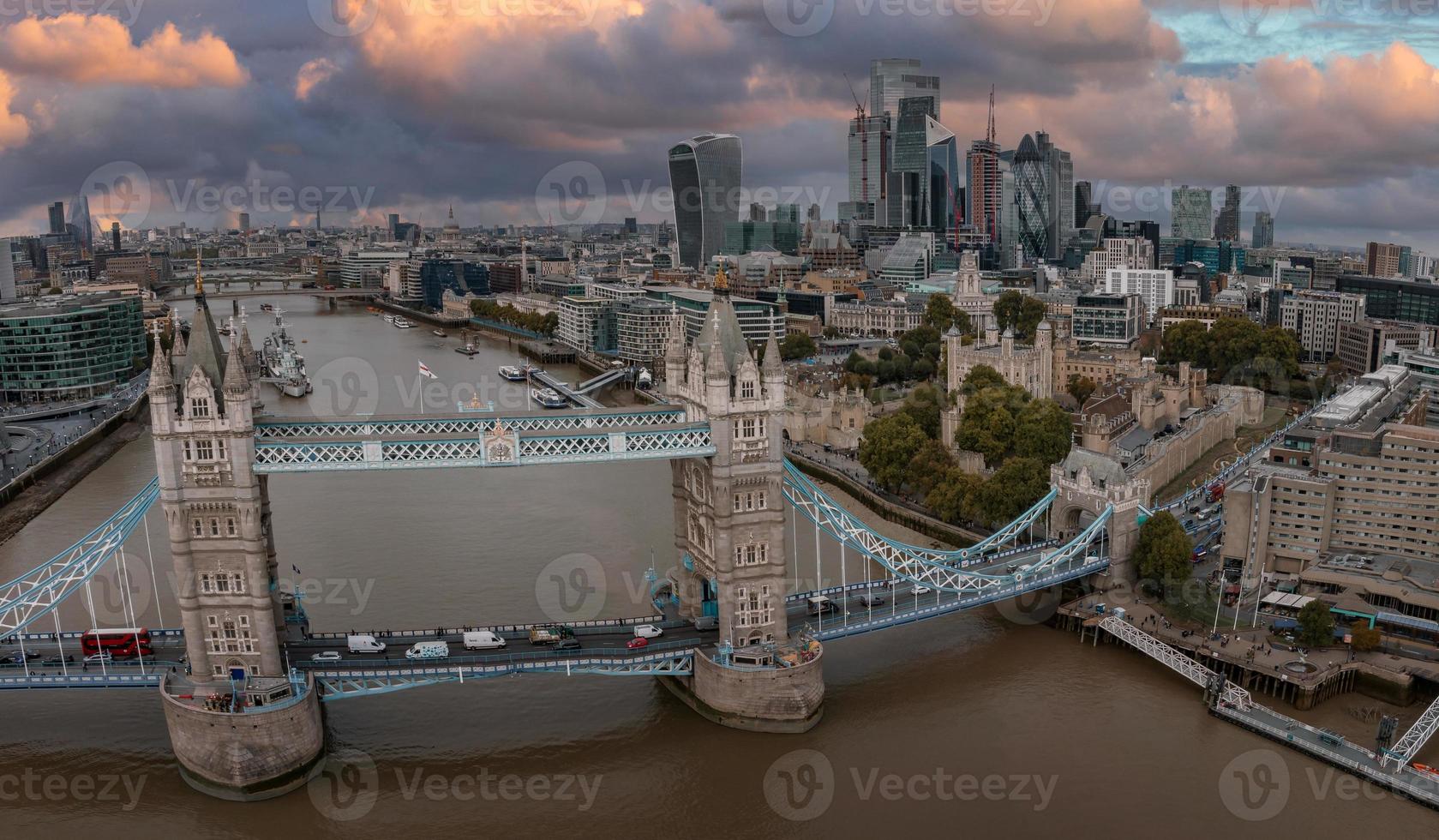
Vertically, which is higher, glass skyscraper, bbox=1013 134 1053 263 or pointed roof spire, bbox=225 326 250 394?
glass skyscraper, bbox=1013 134 1053 263

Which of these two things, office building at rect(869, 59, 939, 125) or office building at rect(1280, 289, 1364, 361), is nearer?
office building at rect(1280, 289, 1364, 361)

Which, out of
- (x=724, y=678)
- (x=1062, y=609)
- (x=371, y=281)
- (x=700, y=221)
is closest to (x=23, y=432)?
(x=724, y=678)

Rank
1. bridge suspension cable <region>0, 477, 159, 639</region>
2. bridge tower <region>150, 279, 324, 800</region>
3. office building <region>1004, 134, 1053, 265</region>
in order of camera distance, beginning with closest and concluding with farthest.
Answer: bridge tower <region>150, 279, 324, 800</region> < bridge suspension cable <region>0, 477, 159, 639</region> < office building <region>1004, 134, 1053, 265</region>

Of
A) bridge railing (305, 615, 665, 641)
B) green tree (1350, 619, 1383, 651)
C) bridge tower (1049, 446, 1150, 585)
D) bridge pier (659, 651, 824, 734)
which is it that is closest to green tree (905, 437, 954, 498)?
bridge tower (1049, 446, 1150, 585)

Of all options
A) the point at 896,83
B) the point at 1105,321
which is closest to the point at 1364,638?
the point at 1105,321

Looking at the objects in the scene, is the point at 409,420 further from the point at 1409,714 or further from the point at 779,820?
the point at 1409,714

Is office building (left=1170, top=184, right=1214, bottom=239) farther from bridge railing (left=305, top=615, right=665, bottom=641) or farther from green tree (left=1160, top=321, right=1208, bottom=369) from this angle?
bridge railing (left=305, top=615, right=665, bottom=641)

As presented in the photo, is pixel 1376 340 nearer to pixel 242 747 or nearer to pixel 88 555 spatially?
pixel 242 747
